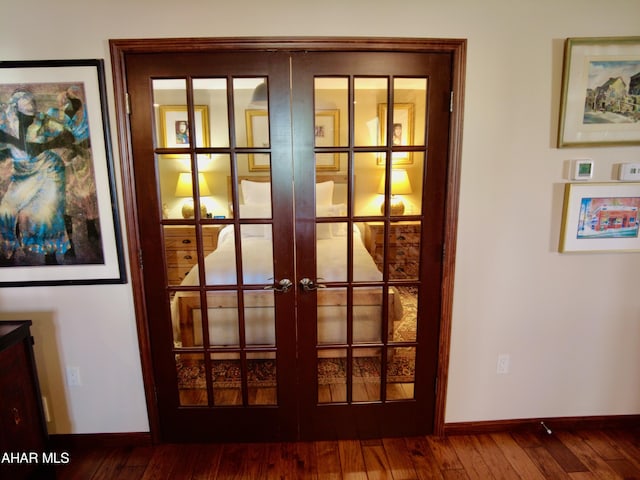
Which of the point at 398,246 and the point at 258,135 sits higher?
the point at 258,135

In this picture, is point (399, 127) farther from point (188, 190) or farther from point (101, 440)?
point (101, 440)

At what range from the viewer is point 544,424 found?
2092 millimetres

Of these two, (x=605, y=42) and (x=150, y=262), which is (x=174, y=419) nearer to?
(x=150, y=262)

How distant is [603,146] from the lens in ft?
5.84

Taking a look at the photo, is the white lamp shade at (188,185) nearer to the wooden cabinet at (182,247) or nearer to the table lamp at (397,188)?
the wooden cabinet at (182,247)

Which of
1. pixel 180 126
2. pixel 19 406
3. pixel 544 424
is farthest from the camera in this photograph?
pixel 544 424

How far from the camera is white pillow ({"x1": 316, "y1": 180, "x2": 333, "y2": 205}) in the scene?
178 centimetres

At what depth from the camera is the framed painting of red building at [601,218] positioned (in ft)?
5.94

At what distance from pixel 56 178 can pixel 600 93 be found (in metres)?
2.77

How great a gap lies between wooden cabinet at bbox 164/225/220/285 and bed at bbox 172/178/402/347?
4cm

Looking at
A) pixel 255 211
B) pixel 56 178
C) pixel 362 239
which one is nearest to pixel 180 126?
pixel 255 211

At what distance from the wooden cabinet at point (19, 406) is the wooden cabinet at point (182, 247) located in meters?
0.68

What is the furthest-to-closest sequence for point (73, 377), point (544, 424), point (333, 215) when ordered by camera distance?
point (544, 424) < point (73, 377) < point (333, 215)

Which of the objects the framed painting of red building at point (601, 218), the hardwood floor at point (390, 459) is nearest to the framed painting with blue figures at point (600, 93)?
the framed painting of red building at point (601, 218)
